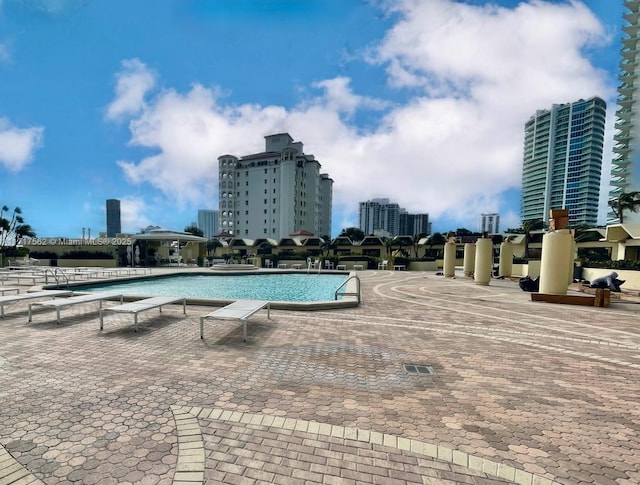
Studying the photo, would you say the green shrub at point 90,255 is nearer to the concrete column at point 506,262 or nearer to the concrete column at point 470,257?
the concrete column at point 470,257

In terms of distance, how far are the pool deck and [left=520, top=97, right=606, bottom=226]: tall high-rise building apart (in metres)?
116

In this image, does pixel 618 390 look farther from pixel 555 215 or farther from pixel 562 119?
pixel 562 119

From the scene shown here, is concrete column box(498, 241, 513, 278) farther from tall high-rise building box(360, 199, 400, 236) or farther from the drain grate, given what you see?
tall high-rise building box(360, 199, 400, 236)

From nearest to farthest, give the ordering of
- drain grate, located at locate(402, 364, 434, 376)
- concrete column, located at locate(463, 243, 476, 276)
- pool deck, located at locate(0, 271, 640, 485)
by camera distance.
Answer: pool deck, located at locate(0, 271, 640, 485) → drain grate, located at locate(402, 364, 434, 376) → concrete column, located at locate(463, 243, 476, 276)

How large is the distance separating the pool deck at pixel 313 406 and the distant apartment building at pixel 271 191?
7341 centimetres

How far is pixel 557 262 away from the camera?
37.4 feet

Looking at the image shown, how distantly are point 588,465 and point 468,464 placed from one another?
1.07 metres

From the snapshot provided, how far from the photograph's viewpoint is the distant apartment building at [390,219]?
5650 inches

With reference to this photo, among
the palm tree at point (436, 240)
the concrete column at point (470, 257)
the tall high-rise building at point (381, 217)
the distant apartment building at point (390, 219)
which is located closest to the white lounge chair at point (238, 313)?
the concrete column at point (470, 257)

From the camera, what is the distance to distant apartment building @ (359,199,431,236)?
144m

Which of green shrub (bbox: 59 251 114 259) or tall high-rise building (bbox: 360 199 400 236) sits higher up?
tall high-rise building (bbox: 360 199 400 236)

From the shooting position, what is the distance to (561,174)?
10519 centimetres

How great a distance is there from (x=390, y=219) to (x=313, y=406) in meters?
154

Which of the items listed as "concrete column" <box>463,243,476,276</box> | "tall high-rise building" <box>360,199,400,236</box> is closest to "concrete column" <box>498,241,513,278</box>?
"concrete column" <box>463,243,476,276</box>
